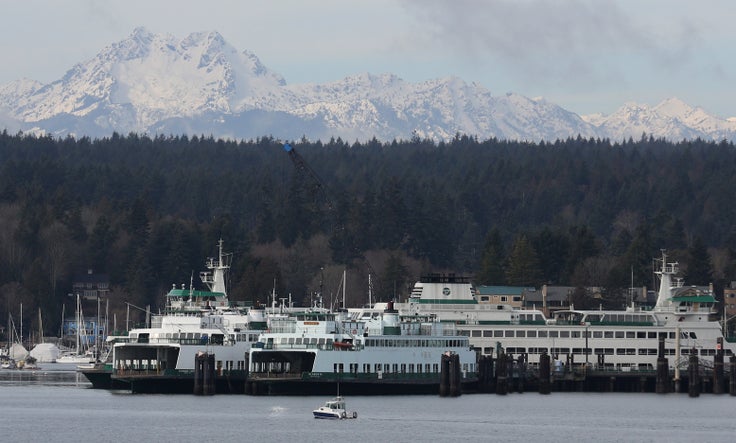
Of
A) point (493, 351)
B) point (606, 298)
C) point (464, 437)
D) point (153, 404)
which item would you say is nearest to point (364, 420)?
point (464, 437)

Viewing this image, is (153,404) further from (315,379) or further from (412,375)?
(412,375)

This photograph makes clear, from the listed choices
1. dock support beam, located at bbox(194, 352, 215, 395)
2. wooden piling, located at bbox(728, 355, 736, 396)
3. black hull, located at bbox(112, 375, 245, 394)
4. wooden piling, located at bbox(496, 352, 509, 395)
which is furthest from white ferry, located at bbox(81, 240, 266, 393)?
wooden piling, located at bbox(728, 355, 736, 396)

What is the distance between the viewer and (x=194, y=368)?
128000mm

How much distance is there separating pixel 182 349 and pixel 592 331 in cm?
3724

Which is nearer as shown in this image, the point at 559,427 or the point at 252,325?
the point at 559,427

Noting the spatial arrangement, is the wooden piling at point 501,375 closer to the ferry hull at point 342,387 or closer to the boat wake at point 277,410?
the ferry hull at point 342,387

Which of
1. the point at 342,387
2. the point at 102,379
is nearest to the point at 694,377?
the point at 342,387

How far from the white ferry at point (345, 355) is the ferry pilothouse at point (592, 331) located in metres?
19.9

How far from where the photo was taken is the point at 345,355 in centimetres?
12275

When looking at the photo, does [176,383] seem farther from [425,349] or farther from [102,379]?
[425,349]

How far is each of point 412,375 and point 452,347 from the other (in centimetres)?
460

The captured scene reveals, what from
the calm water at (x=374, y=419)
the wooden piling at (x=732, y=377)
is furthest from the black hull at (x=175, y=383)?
the wooden piling at (x=732, y=377)

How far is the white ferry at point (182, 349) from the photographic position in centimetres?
12838

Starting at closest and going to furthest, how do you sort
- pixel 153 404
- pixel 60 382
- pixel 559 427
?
pixel 559 427 < pixel 153 404 < pixel 60 382
